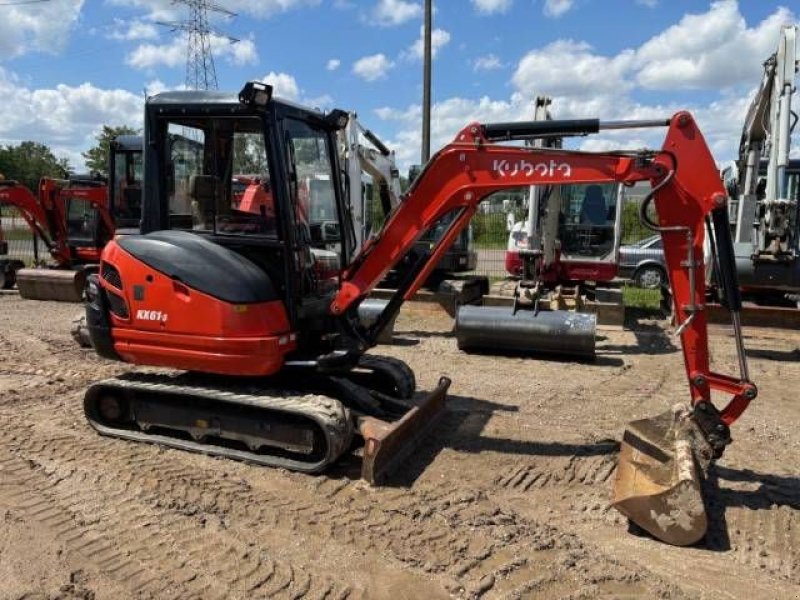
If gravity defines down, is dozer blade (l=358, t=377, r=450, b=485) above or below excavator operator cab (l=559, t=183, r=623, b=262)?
below

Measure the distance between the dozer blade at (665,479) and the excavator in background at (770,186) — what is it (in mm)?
5588

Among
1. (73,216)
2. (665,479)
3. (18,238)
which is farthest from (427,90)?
(18,238)

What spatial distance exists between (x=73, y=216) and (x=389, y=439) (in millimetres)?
11759

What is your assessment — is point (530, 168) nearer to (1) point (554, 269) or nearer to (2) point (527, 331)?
(2) point (527, 331)

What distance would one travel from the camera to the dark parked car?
15.8m

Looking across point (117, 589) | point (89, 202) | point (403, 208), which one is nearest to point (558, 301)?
point (403, 208)

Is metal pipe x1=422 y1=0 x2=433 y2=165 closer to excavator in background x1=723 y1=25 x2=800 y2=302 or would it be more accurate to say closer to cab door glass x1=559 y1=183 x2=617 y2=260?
cab door glass x1=559 y1=183 x2=617 y2=260

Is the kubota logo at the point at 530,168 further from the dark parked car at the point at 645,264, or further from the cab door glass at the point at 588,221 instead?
the dark parked car at the point at 645,264

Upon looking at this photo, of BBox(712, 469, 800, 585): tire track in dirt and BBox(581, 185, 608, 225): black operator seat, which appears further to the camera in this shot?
BBox(581, 185, 608, 225): black operator seat

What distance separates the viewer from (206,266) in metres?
4.74

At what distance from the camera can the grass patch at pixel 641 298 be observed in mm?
13000

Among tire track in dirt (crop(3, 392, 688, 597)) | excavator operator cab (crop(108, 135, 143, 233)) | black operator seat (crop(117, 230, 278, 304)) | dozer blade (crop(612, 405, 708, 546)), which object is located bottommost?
tire track in dirt (crop(3, 392, 688, 597))

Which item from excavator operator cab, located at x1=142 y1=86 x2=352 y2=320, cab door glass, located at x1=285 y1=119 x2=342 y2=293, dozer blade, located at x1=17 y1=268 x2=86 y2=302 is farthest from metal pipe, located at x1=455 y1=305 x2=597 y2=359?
dozer blade, located at x1=17 y1=268 x2=86 y2=302

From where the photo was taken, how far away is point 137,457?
4980mm
